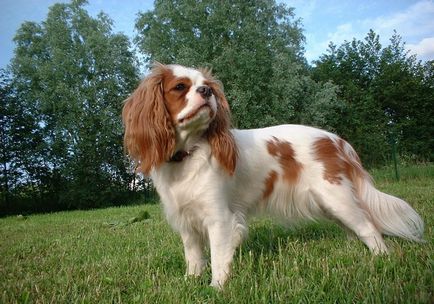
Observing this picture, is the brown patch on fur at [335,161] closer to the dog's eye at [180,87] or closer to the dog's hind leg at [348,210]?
the dog's hind leg at [348,210]

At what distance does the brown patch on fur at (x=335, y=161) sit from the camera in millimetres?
3637

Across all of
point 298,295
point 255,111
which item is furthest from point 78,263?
point 255,111

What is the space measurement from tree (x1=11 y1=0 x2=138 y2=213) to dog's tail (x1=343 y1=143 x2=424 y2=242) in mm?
20577

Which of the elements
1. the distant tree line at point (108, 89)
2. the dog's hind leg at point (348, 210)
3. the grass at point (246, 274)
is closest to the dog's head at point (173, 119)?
the grass at point (246, 274)

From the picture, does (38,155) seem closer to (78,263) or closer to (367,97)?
(78,263)

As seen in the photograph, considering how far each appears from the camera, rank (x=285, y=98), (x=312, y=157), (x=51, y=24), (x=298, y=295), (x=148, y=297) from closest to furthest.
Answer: (x=298, y=295)
(x=148, y=297)
(x=312, y=157)
(x=285, y=98)
(x=51, y=24)

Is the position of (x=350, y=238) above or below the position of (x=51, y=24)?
below

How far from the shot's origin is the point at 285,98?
2350cm

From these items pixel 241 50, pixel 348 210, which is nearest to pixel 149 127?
pixel 348 210

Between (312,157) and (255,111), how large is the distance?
20050mm

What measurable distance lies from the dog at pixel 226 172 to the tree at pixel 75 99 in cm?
2034

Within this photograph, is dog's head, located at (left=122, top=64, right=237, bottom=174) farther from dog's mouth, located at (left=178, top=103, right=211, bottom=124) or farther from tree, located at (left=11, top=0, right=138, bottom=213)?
tree, located at (left=11, top=0, right=138, bottom=213)

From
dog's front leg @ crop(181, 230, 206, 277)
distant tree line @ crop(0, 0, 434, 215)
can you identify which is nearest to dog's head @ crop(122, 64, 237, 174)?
dog's front leg @ crop(181, 230, 206, 277)

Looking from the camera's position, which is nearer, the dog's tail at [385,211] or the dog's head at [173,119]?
the dog's head at [173,119]
